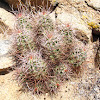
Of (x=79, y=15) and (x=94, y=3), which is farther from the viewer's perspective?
(x=94, y=3)

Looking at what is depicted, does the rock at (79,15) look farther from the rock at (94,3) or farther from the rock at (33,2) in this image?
the rock at (33,2)

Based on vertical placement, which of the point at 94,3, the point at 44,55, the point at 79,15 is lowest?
the point at 44,55

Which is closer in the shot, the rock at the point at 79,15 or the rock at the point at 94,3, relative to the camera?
the rock at the point at 79,15

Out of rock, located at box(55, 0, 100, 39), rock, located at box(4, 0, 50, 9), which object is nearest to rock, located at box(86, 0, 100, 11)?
rock, located at box(55, 0, 100, 39)

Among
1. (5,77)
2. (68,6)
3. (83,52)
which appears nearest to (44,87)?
(5,77)

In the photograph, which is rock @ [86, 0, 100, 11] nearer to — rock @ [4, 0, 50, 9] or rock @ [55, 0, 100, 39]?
rock @ [55, 0, 100, 39]

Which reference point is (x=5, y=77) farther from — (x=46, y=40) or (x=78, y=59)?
(x=78, y=59)

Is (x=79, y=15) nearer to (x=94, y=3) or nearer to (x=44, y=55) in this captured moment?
(x=94, y=3)

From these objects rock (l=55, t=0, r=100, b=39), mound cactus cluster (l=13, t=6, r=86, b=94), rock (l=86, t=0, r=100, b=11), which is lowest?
mound cactus cluster (l=13, t=6, r=86, b=94)

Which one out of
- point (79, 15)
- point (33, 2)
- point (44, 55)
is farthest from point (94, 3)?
point (44, 55)

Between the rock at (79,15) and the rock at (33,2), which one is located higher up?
the rock at (33,2)

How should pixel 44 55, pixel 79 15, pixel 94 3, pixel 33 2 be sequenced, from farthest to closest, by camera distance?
pixel 33 2 → pixel 94 3 → pixel 79 15 → pixel 44 55

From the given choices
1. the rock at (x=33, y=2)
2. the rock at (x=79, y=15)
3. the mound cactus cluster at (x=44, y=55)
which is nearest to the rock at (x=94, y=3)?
the rock at (x=79, y=15)
